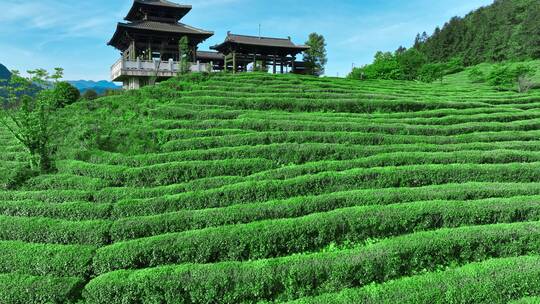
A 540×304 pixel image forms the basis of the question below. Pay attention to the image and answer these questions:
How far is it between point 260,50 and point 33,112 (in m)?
26.7

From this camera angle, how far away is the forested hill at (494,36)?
6912 cm

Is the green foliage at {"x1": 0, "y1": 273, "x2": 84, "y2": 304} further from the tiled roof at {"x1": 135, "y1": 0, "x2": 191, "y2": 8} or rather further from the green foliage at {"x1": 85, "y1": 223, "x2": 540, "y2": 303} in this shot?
the tiled roof at {"x1": 135, "y1": 0, "x2": 191, "y2": 8}

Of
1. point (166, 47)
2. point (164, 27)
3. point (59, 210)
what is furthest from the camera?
point (166, 47)

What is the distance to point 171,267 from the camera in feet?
24.9

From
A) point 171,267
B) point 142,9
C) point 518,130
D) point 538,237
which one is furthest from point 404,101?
point 142,9

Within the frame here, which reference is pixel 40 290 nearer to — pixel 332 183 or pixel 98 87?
pixel 332 183

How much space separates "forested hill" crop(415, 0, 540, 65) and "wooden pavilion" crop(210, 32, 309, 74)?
5349cm

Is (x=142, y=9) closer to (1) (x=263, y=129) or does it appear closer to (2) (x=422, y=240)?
(1) (x=263, y=129)

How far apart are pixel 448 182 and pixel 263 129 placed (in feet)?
24.8

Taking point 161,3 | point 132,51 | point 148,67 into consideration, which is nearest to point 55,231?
point 148,67

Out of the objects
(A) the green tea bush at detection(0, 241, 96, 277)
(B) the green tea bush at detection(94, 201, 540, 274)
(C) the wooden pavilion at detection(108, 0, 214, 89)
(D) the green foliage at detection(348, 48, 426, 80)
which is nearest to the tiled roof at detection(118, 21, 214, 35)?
(C) the wooden pavilion at detection(108, 0, 214, 89)

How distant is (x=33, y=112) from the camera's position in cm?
1242

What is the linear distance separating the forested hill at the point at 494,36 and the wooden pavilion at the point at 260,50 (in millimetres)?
53488

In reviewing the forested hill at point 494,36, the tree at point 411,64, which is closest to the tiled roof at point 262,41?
the tree at point 411,64
